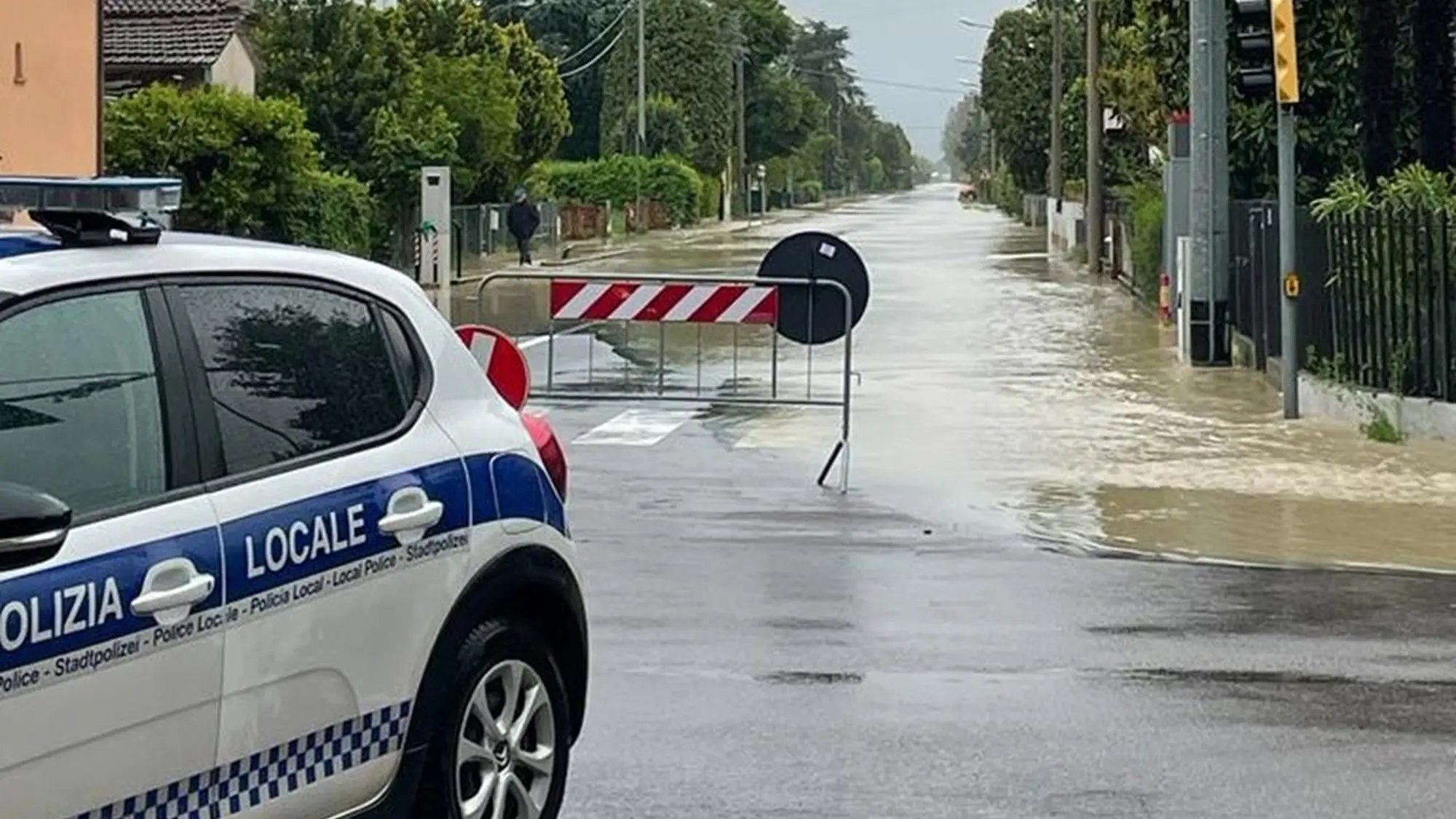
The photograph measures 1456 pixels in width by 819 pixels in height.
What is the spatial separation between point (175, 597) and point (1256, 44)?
51.2 ft

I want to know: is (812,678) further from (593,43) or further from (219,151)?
(593,43)

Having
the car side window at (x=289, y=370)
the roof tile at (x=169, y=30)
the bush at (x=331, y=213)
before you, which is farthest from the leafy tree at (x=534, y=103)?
the car side window at (x=289, y=370)

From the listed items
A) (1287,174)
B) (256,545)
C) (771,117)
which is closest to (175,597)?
(256,545)

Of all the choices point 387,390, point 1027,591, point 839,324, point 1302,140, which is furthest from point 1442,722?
point 1302,140

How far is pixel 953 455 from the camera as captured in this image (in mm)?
16578

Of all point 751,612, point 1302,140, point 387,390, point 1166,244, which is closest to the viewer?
point 387,390

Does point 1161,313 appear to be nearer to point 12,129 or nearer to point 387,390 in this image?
point 12,129

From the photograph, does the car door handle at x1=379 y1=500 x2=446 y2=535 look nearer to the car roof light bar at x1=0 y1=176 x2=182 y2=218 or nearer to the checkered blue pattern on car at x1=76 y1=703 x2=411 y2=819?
the checkered blue pattern on car at x1=76 y1=703 x2=411 y2=819

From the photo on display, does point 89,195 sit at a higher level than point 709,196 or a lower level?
lower

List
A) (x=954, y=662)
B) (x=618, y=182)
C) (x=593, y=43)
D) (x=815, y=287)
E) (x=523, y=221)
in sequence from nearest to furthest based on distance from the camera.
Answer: (x=954, y=662), (x=815, y=287), (x=523, y=221), (x=618, y=182), (x=593, y=43)

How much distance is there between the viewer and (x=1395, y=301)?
1772 cm

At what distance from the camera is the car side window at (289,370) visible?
5223 millimetres

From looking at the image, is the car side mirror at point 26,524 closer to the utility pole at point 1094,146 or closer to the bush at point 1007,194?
the utility pole at point 1094,146

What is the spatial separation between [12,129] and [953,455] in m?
16.1
